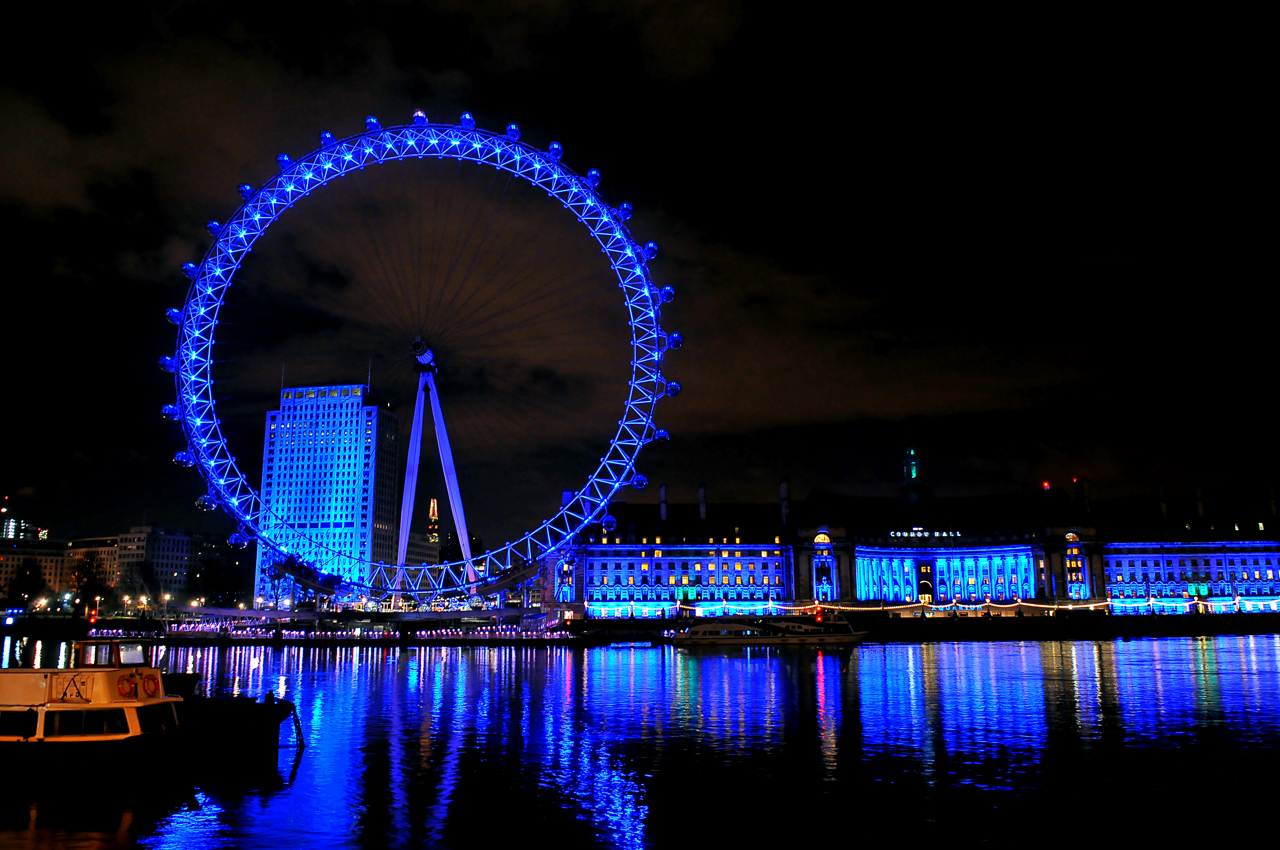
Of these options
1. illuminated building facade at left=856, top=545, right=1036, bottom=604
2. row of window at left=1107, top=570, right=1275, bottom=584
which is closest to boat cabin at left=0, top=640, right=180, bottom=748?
illuminated building facade at left=856, top=545, right=1036, bottom=604

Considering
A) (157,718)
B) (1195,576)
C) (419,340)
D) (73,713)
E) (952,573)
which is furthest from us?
(952,573)

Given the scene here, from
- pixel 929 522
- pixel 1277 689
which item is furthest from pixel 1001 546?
pixel 1277 689

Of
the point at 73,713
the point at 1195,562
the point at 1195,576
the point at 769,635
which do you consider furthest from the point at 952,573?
the point at 73,713

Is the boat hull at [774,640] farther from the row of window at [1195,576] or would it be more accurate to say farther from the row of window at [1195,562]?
the row of window at [1195,562]

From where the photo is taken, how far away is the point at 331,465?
193000 millimetres

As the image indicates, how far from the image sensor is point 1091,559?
516 ft

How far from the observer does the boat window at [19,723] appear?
938 inches

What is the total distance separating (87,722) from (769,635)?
81220 millimetres

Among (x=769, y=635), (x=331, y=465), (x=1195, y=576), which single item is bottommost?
(x=769, y=635)

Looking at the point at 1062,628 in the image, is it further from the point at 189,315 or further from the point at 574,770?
the point at 574,770

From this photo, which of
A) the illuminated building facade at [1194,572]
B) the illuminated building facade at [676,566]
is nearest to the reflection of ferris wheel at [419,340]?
the illuminated building facade at [676,566]

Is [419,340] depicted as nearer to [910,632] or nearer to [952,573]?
[910,632]

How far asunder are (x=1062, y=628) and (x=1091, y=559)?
39.6 m

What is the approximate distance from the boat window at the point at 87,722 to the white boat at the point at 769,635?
2855 inches
